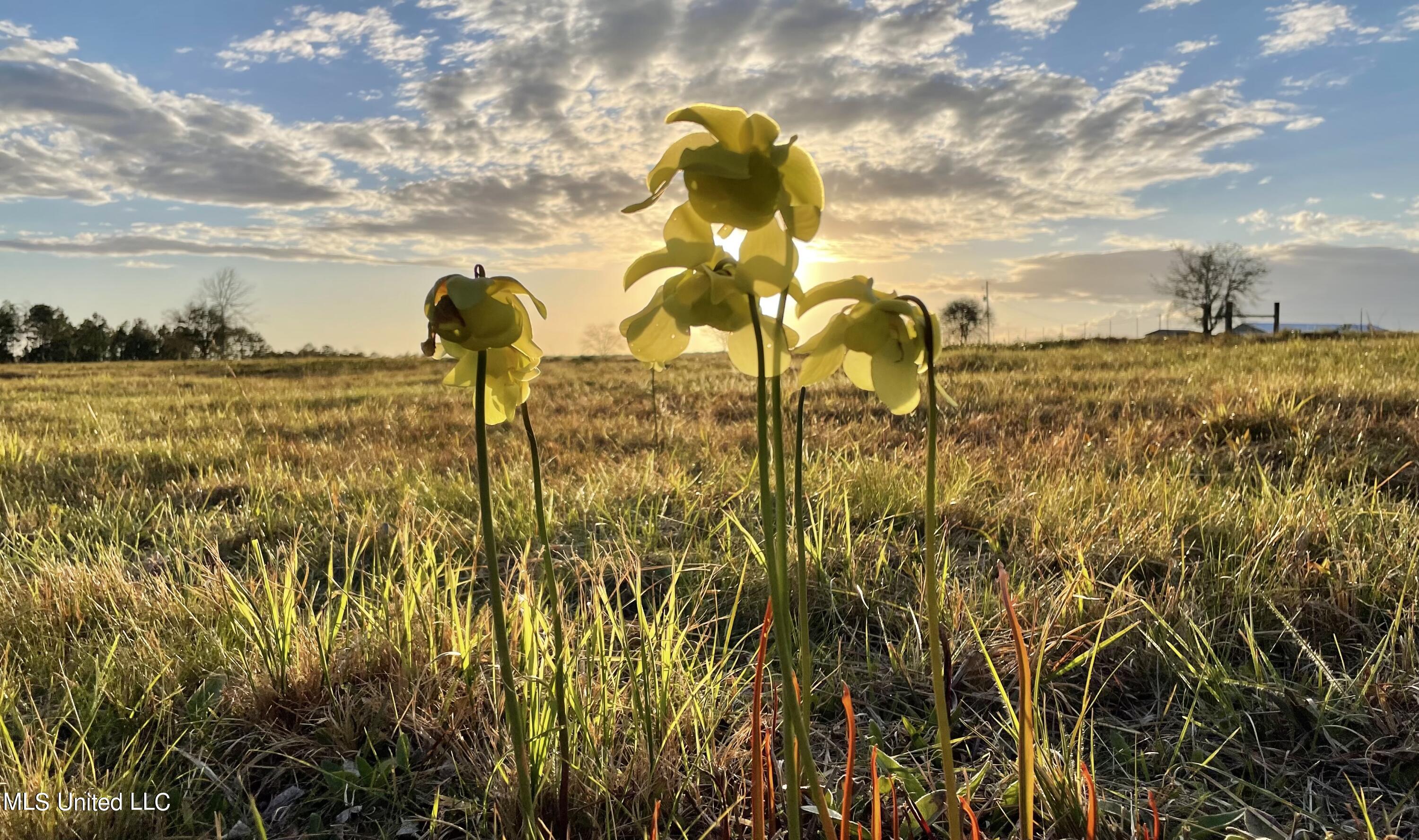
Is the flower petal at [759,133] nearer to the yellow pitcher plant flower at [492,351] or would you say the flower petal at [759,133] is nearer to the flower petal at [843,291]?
the flower petal at [843,291]

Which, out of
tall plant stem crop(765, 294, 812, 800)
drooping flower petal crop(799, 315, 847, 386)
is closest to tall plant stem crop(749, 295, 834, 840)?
tall plant stem crop(765, 294, 812, 800)

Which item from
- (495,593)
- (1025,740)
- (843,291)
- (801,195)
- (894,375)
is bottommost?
(1025,740)

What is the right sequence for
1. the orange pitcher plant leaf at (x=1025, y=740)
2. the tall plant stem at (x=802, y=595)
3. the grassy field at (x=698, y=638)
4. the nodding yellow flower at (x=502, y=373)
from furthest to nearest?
1. the grassy field at (x=698, y=638)
2. the nodding yellow flower at (x=502, y=373)
3. the orange pitcher plant leaf at (x=1025, y=740)
4. the tall plant stem at (x=802, y=595)

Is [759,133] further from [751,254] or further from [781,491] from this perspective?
[781,491]

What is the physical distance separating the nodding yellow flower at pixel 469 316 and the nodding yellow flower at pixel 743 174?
0.21 m

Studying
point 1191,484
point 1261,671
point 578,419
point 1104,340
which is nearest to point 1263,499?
point 1191,484

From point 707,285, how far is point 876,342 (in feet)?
0.76

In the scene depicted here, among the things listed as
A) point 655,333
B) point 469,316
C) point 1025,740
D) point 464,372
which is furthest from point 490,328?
point 1025,740

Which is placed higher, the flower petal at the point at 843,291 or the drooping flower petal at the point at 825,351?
the flower petal at the point at 843,291

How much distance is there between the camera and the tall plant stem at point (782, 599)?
29.7 inches

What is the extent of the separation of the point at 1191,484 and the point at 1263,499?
1.08 feet

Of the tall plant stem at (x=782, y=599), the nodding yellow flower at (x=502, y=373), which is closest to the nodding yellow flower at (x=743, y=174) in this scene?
the tall plant stem at (x=782, y=599)

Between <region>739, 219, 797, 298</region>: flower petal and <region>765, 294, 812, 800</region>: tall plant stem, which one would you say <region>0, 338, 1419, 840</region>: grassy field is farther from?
<region>739, 219, 797, 298</region>: flower petal

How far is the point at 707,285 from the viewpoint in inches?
34.8
